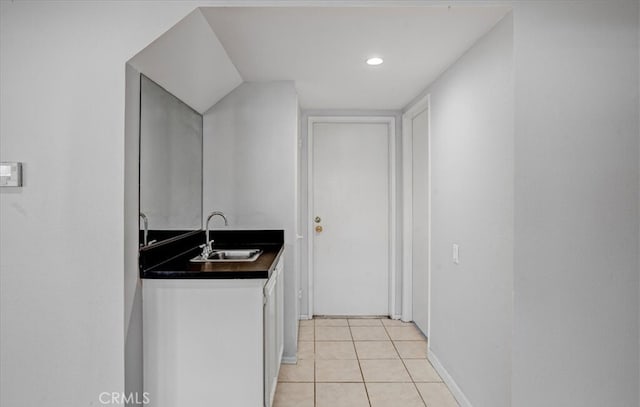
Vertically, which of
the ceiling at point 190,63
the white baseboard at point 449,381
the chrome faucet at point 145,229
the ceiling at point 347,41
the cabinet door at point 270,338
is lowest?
the white baseboard at point 449,381

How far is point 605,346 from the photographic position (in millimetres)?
1984

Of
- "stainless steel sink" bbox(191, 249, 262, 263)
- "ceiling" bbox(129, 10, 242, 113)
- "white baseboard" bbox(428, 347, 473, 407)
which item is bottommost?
"white baseboard" bbox(428, 347, 473, 407)

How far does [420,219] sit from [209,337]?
97.5 inches

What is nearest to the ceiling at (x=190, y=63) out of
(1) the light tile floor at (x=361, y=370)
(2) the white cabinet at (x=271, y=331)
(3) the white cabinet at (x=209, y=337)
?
(3) the white cabinet at (x=209, y=337)

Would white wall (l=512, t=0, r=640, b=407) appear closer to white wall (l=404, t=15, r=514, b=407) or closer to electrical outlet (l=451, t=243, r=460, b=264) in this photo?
white wall (l=404, t=15, r=514, b=407)

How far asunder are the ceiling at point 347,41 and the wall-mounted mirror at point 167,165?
1.67ft

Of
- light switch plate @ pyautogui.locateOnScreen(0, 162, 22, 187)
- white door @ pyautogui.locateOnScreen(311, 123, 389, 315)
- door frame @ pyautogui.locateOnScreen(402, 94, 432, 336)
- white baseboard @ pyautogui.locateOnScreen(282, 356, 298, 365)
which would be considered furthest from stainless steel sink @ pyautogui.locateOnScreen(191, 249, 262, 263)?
door frame @ pyautogui.locateOnScreen(402, 94, 432, 336)

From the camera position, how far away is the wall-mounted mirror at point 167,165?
7.32 feet

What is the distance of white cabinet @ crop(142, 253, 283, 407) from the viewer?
2.08 metres

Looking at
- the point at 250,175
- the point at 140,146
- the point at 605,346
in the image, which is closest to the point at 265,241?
the point at 250,175

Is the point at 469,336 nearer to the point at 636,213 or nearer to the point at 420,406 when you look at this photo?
the point at 420,406

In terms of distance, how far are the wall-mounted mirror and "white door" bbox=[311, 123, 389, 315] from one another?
61.4 inches

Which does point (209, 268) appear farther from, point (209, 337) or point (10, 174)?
point (10, 174)

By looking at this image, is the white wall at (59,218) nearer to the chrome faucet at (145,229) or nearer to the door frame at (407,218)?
the chrome faucet at (145,229)
